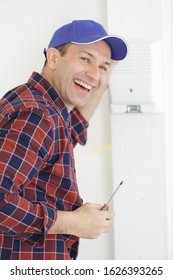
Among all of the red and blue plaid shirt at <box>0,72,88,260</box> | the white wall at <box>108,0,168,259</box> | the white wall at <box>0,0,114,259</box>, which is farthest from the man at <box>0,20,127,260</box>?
the white wall at <box>0,0,114,259</box>

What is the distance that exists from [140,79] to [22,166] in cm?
50

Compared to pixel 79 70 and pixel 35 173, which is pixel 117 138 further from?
pixel 35 173

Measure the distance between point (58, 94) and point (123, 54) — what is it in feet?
0.73

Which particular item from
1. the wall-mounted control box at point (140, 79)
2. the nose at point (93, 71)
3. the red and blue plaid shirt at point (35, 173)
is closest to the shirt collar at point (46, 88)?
the red and blue plaid shirt at point (35, 173)

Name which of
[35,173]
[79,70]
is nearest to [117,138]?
[79,70]

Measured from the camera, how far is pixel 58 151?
1.18 m

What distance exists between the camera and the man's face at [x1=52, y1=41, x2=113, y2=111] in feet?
4.09

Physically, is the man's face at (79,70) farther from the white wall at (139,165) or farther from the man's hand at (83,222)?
the man's hand at (83,222)

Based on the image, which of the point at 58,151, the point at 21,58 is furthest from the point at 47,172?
the point at 21,58

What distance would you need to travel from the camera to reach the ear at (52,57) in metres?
1.27

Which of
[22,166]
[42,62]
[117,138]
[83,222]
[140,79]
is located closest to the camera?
[22,166]

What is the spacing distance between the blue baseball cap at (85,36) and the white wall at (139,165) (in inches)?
4.8

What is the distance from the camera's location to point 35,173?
111cm

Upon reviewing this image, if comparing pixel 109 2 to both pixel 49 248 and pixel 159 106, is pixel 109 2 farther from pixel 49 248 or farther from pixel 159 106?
pixel 49 248
